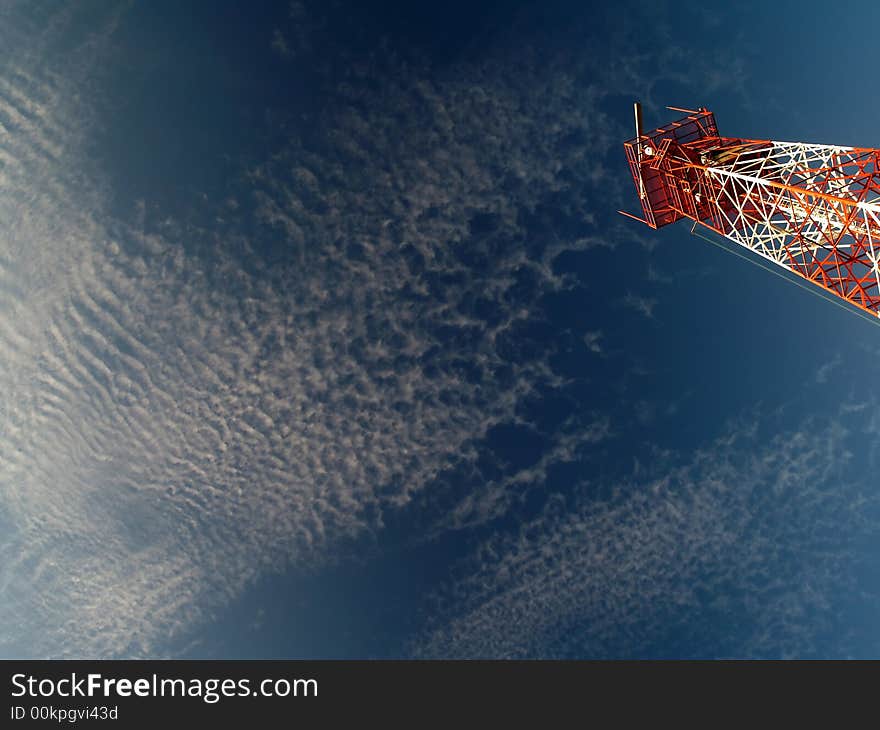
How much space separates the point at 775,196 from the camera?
36438mm

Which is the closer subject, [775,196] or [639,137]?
[775,196]

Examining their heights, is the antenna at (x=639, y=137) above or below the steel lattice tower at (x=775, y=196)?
above

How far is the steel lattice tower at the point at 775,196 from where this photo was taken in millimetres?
32094

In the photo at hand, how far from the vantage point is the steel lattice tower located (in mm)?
32094

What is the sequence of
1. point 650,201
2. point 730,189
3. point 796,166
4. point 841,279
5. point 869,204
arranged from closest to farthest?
point 869,204 < point 841,279 < point 796,166 < point 730,189 < point 650,201

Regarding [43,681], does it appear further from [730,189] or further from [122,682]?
[730,189]

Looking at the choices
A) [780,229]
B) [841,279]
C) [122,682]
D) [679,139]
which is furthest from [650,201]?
[122,682]

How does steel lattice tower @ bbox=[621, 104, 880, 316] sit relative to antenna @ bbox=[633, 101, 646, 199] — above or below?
A: below

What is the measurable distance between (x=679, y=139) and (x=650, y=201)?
543cm

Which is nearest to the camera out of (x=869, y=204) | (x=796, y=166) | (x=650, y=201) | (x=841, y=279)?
(x=869, y=204)

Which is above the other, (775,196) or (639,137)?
(639,137)

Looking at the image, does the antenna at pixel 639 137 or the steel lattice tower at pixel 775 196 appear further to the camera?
the antenna at pixel 639 137

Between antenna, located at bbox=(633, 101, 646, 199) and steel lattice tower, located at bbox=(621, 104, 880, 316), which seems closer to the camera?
steel lattice tower, located at bbox=(621, 104, 880, 316)

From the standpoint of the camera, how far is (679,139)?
4262 cm
